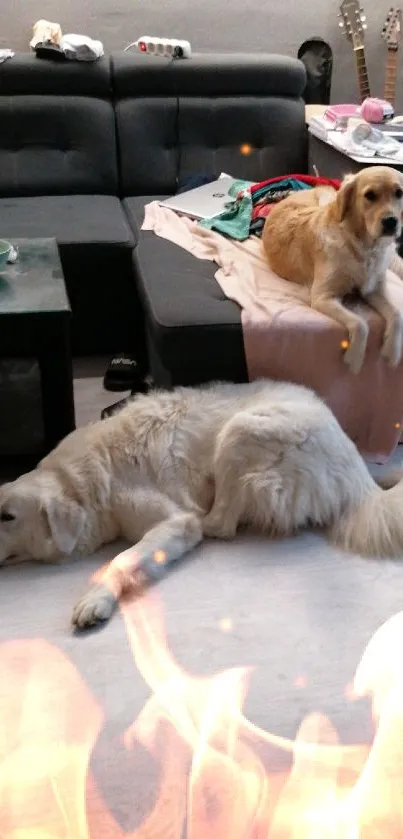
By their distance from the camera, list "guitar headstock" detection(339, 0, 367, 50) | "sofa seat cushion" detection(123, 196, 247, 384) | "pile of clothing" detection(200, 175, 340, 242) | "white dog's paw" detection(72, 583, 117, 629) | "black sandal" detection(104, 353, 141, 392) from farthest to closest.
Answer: "guitar headstock" detection(339, 0, 367, 50) → "pile of clothing" detection(200, 175, 340, 242) → "black sandal" detection(104, 353, 141, 392) → "sofa seat cushion" detection(123, 196, 247, 384) → "white dog's paw" detection(72, 583, 117, 629)

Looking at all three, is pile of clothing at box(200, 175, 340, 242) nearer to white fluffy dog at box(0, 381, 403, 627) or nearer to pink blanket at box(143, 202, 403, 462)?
pink blanket at box(143, 202, 403, 462)

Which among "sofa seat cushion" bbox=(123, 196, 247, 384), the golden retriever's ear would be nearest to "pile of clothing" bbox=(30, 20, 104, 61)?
"sofa seat cushion" bbox=(123, 196, 247, 384)

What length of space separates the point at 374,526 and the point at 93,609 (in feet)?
2.38

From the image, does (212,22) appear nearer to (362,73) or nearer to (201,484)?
(362,73)

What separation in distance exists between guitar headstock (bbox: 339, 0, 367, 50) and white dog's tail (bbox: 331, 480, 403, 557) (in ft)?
9.23

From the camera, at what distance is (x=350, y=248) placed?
7.13 ft

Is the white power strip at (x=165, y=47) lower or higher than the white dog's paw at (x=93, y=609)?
higher

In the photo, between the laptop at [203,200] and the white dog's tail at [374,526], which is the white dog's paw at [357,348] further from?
the laptop at [203,200]

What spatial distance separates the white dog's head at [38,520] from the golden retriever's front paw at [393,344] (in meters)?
0.97

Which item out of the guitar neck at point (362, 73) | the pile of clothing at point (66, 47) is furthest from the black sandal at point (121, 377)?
the guitar neck at point (362, 73)

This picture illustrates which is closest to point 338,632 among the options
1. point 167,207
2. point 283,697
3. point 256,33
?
point 283,697

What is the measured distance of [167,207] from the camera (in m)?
2.95

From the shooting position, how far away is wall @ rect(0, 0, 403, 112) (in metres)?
3.50

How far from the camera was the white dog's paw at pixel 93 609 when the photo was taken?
5.27ft
